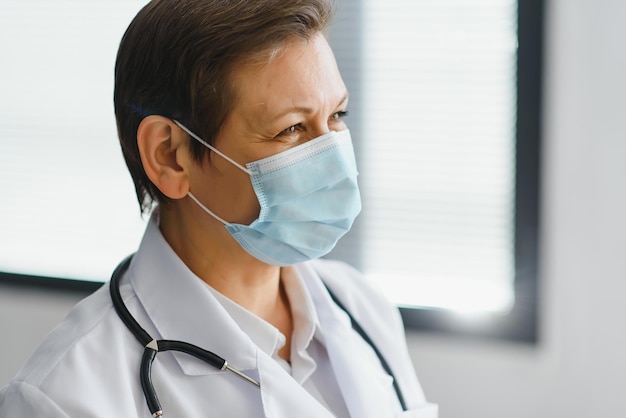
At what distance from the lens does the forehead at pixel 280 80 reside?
44.0 inches

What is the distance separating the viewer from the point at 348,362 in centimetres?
127

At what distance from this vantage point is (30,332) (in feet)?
8.61

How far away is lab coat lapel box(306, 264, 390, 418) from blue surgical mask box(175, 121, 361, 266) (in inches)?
6.8

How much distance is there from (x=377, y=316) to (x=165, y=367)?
1.75ft

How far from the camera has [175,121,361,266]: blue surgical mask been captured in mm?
1168

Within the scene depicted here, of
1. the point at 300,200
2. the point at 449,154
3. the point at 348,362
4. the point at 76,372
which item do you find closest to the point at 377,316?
the point at 348,362

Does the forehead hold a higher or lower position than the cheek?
higher

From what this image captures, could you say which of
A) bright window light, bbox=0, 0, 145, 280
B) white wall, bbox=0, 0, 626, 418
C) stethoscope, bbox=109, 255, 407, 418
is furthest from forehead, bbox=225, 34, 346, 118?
bright window light, bbox=0, 0, 145, 280

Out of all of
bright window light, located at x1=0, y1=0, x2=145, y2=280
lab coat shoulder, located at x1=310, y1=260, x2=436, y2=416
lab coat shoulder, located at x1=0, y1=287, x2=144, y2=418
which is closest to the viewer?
lab coat shoulder, located at x1=0, y1=287, x2=144, y2=418

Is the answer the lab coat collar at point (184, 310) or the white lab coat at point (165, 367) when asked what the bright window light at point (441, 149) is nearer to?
the white lab coat at point (165, 367)

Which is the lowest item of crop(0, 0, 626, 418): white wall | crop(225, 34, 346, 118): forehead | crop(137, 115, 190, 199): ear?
crop(0, 0, 626, 418): white wall

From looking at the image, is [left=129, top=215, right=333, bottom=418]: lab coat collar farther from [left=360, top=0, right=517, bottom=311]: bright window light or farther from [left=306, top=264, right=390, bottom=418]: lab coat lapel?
[left=360, top=0, right=517, bottom=311]: bright window light

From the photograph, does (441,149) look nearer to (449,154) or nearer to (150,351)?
(449,154)

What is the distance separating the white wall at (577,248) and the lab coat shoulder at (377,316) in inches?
27.1
